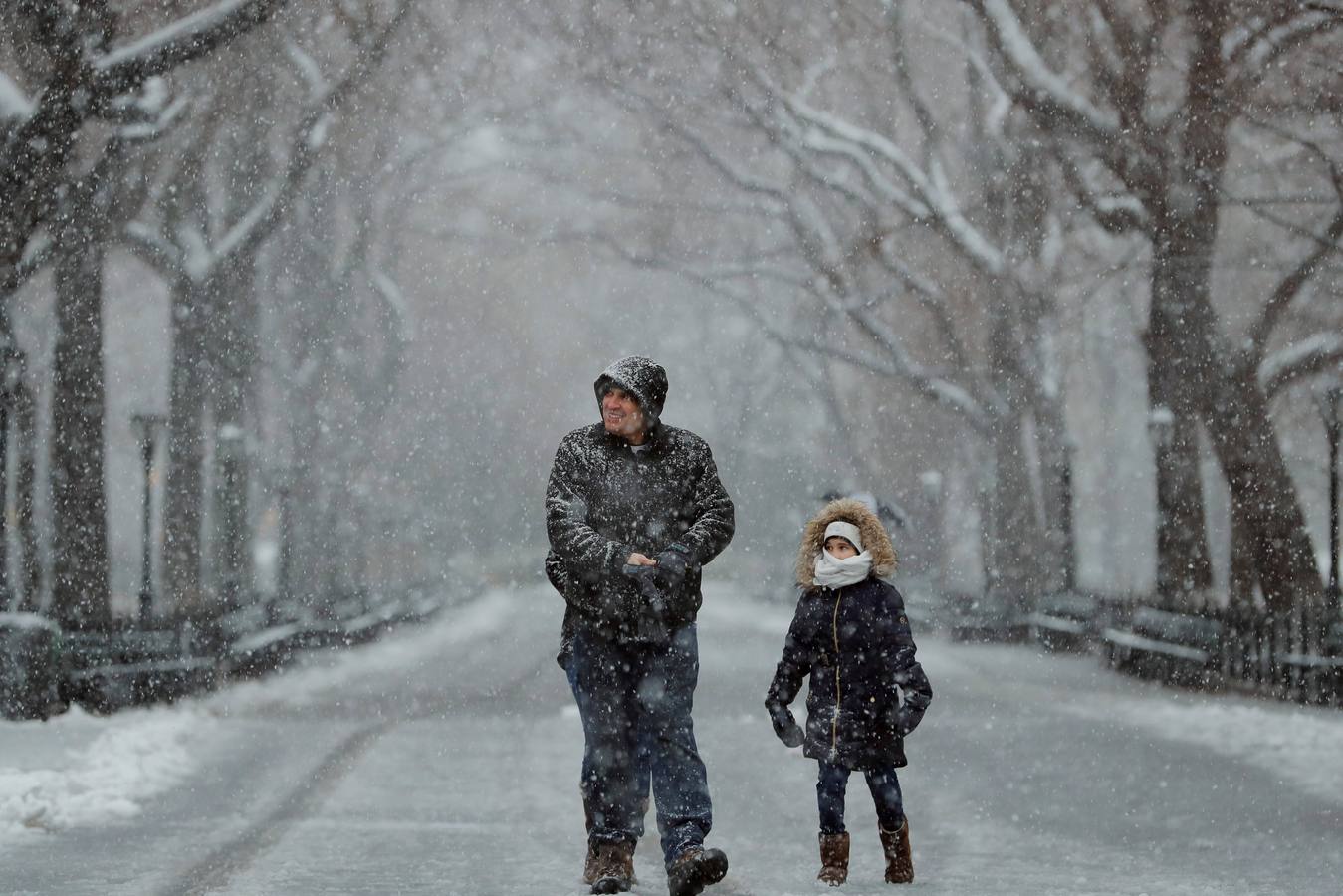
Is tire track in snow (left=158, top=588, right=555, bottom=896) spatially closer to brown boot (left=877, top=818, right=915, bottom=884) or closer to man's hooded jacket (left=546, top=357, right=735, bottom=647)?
man's hooded jacket (left=546, top=357, right=735, bottom=647)

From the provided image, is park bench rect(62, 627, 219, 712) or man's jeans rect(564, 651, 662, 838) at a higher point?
man's jeans rect(564, 651, 662, 838)

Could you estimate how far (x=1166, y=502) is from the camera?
2073 centimetres

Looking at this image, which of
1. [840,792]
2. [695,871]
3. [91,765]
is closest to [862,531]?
[840,792]

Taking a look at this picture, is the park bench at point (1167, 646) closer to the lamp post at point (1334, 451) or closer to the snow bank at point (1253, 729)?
the snow bank at point (1253, 729)

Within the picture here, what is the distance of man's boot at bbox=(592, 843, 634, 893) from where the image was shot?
6.23 m

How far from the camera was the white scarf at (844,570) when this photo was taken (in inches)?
249

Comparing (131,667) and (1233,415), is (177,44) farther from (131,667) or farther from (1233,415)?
(1233,415)

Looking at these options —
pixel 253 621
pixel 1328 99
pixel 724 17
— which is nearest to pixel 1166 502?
Result: pixel 1328 99

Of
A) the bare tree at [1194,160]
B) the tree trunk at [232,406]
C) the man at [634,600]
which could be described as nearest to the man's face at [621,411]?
the man at [634,600]

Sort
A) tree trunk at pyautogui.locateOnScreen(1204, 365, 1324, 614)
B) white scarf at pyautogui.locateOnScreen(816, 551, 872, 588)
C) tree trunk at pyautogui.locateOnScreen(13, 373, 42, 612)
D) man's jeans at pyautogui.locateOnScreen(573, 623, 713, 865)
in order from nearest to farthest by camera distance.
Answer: man's jeans at pyautogui.locateOnScreen(573, 623, 713, 865) < white scarf at pyautogui.locateOnScreen(816, 551, 872, 588) < tree trunk at pyautogui.locateOnScreen(1204, 365, 1324, 614) < tree trunk at pyautogui.locateOnScreen(13, 373, 42, 612)

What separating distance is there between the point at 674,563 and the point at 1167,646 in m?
13.3

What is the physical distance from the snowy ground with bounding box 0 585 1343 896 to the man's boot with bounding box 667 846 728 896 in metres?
0.59

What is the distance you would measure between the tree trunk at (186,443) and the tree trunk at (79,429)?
14.0 ft

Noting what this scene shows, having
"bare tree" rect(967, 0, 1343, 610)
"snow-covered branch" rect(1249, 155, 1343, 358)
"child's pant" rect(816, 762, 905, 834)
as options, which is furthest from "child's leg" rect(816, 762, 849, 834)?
"snow-covered branch" rect(1249, 155, 1343, 358)
